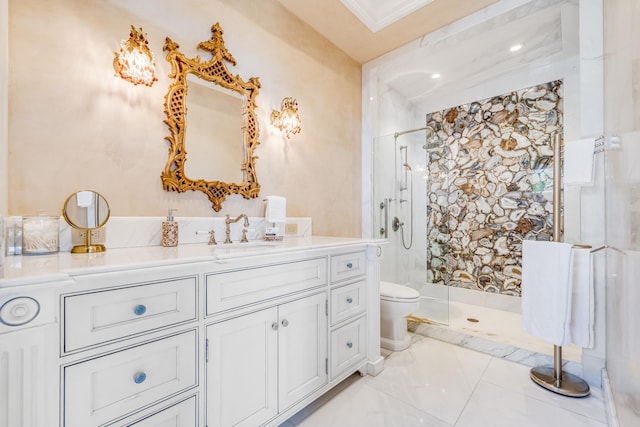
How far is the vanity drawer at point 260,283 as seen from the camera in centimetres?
110

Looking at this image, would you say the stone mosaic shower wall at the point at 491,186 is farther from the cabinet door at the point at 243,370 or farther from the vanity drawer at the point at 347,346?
the cabinet door at the point at 243,370

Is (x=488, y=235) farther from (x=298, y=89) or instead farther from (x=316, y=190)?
(x=298, y=89)

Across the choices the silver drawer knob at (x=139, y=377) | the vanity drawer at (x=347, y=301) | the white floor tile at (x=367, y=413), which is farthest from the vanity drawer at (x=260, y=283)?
the white floor tile at (x=367, y=413)

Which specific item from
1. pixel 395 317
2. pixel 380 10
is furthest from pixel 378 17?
pixel 395 317

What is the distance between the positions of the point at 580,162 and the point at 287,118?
195 centimetres

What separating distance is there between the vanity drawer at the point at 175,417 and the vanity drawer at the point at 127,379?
48mm

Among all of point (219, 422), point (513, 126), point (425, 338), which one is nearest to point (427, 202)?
point (513, 126)

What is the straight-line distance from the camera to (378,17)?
2.45 m

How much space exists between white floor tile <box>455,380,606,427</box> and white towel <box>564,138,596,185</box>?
51.9 inches

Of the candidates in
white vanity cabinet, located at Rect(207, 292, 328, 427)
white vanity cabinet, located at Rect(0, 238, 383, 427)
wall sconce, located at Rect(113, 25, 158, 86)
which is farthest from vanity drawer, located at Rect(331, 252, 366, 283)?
wall sconce, located at Rect(113, 25, 158, 86)

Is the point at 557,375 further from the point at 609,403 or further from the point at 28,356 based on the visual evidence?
the point at 28,356

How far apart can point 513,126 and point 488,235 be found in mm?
1215

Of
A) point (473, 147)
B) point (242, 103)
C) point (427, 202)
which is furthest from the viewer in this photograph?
point (427, 202)

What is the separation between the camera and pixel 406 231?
9.98 feet
